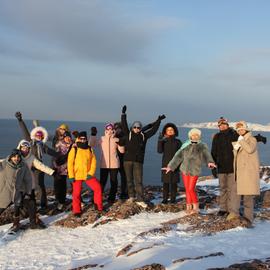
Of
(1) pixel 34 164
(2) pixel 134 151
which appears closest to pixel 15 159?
(1) pixel 34 164

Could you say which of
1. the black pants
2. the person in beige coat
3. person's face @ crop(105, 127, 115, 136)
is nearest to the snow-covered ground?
the person in beige coat

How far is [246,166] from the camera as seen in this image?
9.41m

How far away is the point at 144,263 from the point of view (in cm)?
677

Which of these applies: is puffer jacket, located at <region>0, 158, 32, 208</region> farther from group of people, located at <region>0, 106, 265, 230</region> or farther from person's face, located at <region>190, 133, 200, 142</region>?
person's face, located at <region>190, 133, 200, 142</region>

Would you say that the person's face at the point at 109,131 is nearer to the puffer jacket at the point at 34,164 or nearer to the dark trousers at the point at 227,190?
the puffer jacket at the point at 34,164

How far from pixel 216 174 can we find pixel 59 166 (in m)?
4.82

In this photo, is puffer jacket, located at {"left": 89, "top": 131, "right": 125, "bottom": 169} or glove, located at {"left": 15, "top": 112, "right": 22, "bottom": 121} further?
glove, located at {"left": 15, "top": 112, "right": 22, "bottom": 121}

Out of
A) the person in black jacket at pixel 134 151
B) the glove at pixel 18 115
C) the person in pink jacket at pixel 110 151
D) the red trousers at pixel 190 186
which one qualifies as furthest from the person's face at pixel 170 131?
the glove at pixel 18 115

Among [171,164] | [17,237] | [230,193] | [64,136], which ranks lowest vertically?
[17,237]

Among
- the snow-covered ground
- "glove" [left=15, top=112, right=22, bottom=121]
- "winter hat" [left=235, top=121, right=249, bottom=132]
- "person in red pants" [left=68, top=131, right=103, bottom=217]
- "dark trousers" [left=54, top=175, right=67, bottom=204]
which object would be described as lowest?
the snow-covered ground

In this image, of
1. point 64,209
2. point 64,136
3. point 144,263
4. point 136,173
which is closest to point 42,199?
point 64,209

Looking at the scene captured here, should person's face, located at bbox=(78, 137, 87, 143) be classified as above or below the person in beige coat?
above

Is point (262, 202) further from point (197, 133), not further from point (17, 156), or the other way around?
point (17, 156)

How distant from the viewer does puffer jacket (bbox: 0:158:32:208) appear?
32.6 ft
